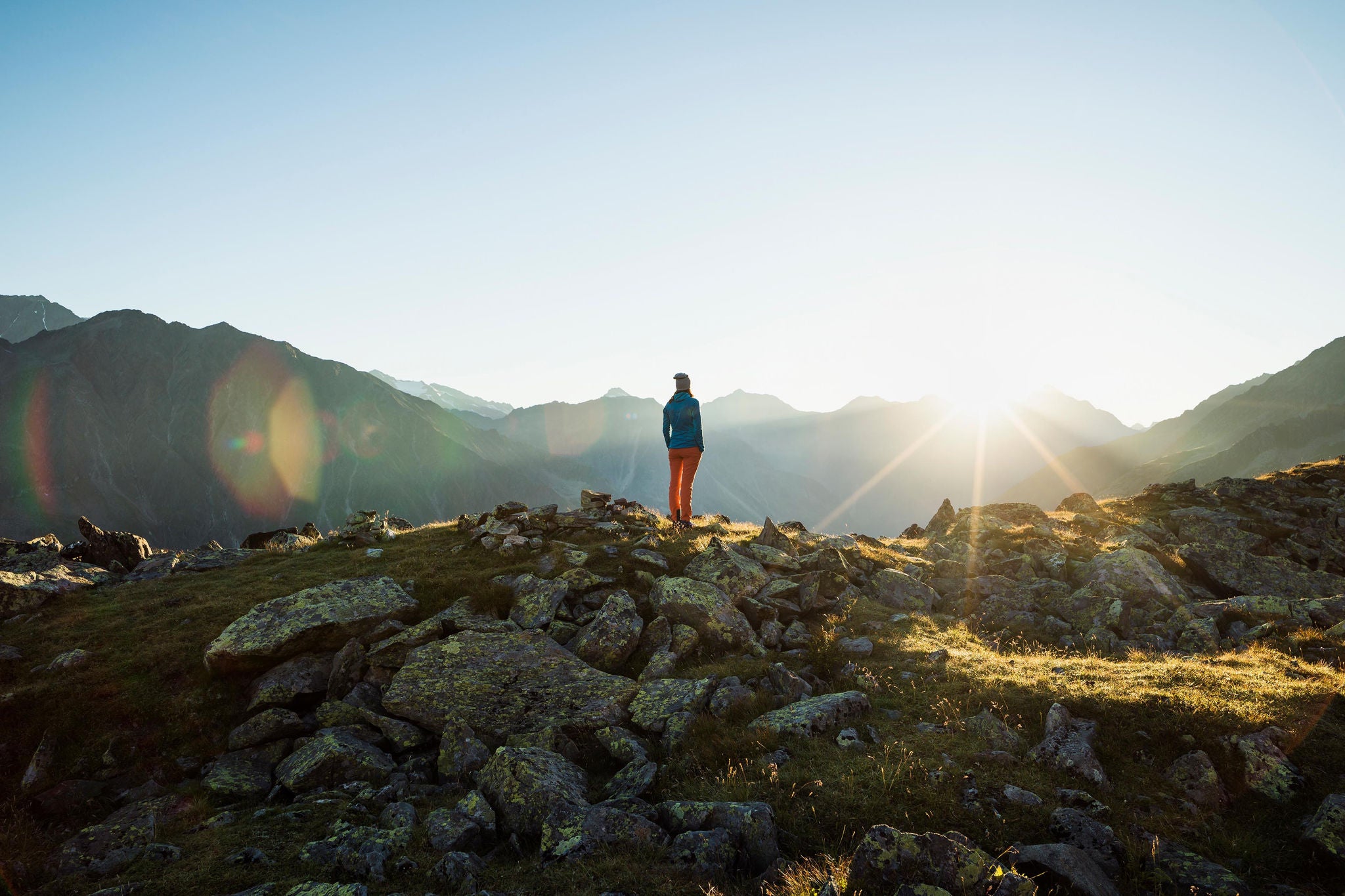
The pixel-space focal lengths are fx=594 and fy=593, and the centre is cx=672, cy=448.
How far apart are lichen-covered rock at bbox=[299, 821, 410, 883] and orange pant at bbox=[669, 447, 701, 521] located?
14460 mm

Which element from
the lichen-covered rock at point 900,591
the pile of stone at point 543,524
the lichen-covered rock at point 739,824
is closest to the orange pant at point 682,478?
the pile of stone at point 543,524

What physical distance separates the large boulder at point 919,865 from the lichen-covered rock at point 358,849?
6.19 metres

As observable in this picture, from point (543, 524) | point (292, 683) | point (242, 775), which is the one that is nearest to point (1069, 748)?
point (242, 775)

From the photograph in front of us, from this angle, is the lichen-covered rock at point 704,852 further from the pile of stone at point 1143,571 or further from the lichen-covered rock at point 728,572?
the pile of stone at point 1143,571

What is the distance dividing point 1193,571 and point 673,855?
21.8 metres

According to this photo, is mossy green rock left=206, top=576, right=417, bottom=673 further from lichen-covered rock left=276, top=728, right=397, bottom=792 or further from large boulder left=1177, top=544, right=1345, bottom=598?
large boulder left=1177, top=544, right=1345, bottom=598

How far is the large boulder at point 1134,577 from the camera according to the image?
57.1 feet

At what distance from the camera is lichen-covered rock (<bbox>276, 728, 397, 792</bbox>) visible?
11.0 meters

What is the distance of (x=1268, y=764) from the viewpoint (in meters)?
8.24

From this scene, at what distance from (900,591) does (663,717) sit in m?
10.1

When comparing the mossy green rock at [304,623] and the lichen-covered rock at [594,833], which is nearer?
the lichen-covered rock at [594,833]

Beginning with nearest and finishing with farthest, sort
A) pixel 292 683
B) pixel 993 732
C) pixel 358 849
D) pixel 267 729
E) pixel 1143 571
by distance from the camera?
pixel 358 849, pixel 993 732, pixel 267 729, pixel 292 683, pixel 1143 571

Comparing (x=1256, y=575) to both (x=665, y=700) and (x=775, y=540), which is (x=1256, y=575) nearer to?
(x=775, y=540)

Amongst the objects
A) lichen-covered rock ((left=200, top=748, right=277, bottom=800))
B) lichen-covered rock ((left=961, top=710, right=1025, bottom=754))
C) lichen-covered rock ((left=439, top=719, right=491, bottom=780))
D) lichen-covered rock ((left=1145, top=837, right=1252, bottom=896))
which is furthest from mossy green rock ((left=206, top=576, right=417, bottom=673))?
lichen-covered rock ((left=1145, top=837, right=1252, bottom=896))
